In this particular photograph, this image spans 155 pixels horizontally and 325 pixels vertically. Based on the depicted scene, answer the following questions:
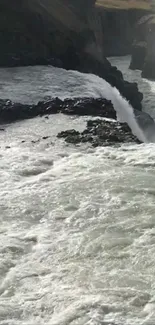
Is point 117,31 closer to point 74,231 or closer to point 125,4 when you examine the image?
point 125,4

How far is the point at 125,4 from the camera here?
47.3 metres

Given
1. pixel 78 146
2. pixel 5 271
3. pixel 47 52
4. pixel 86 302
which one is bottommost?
pixel 86 302

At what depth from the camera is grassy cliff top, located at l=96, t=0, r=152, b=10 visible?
46.1m

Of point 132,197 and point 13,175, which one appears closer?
point 132,197

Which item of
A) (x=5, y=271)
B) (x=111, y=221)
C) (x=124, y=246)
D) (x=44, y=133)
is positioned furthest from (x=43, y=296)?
(x=44, y=133)

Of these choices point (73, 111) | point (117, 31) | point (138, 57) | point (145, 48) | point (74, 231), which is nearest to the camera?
point (74, 231)

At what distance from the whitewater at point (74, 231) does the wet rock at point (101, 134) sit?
1.31 ft

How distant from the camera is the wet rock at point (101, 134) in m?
14.6

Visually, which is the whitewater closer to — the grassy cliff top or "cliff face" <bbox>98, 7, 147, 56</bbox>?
"cliff face" <bbox>98, 7, 147, 56</bbox>

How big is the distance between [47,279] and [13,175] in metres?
4.49

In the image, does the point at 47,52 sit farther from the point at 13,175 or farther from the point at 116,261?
the point at 116,261

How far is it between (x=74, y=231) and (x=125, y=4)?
4101 cm

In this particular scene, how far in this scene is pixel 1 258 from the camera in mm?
9078

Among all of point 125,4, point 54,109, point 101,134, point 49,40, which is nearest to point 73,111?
point 54,109
